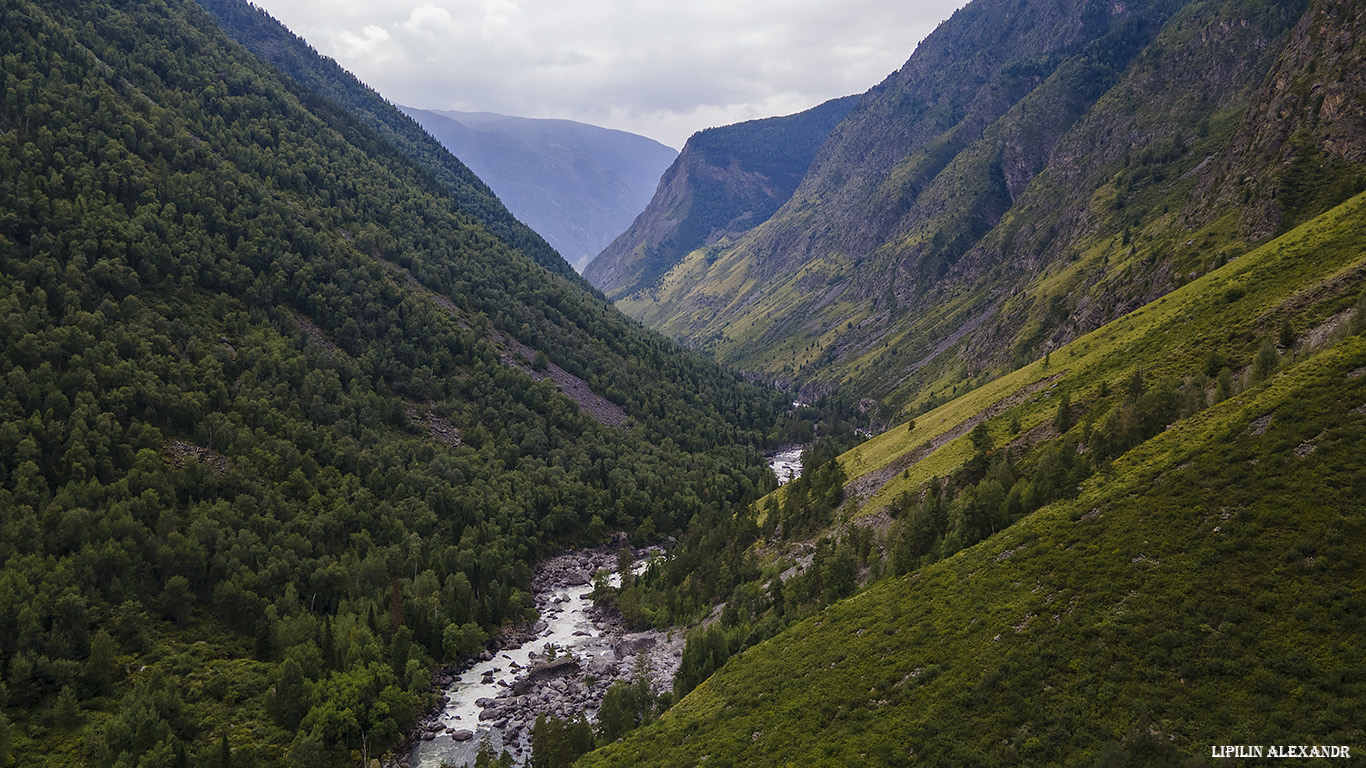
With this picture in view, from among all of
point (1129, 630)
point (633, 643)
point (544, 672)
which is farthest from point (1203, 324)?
point (544, 672)

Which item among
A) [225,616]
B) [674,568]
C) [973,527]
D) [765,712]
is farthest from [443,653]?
[973,527]

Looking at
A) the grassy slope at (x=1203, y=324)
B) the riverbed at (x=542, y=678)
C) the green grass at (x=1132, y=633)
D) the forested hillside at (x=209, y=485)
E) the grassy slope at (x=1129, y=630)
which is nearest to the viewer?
the green grass at (x=1132, y=633)

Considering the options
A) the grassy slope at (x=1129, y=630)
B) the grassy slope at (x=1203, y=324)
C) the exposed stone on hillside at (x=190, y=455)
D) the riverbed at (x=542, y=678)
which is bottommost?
the riverbed at (x=542, y=678)

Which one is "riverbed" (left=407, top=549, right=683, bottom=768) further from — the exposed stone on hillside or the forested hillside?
the exposed stone on hillside

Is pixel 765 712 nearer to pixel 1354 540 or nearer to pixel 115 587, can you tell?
pixel 1354 540

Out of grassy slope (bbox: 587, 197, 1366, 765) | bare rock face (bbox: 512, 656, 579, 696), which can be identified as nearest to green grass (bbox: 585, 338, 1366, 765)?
grassy slope (bbox: 587, 197, 1366, 765)

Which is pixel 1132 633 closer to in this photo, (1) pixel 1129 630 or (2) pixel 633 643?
(1) pixel 1129 630

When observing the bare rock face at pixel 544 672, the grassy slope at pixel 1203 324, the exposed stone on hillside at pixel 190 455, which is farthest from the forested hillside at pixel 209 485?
the grassy slope at pixel 1203 324

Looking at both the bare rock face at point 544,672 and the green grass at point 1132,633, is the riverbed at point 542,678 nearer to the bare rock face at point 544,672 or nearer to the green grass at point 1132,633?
the bare rock face at point 544,672
